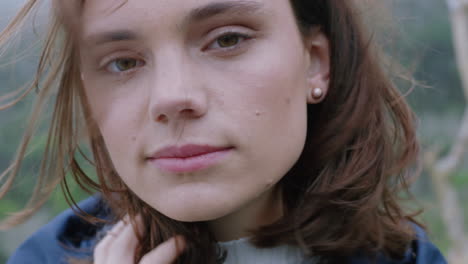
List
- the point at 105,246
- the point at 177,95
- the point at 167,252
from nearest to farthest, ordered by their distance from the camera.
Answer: the point at 177,95 → the point at 167,252 → the point at 105,246

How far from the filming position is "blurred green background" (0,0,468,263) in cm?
144

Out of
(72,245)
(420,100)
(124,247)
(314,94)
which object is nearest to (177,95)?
(314,94)

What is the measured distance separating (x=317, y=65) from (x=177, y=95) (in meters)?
0.49

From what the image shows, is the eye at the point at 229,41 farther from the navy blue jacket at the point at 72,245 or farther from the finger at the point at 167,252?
the navy blue jacket at the point at 72,245

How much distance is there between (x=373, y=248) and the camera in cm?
143


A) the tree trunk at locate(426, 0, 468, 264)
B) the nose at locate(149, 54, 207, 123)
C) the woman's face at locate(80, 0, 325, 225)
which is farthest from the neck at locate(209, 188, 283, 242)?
the tree trunk at locate(426, 0, 468, 264)

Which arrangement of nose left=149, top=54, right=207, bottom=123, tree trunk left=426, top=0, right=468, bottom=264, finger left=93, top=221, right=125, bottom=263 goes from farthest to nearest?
tree trunk left=426, top=0, right=468, bottom=264, finger left=93, top=221, right=125, bottom=263, nose left=149, top=54, right=207, bottom=123

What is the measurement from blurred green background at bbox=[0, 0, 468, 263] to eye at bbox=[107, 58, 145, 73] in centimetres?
26

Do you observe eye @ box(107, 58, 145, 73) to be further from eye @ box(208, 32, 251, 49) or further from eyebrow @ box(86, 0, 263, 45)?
eye @ box(208, 32, 251, 49)

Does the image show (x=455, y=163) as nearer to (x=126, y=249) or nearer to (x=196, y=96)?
(x=126, y=249)

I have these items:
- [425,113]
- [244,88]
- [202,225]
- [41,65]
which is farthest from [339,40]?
[425,113]

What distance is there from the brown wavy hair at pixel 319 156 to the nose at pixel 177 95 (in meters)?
0.33

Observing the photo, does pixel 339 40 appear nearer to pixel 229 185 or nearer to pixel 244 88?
pixel 244 88

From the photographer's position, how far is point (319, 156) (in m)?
1.37
